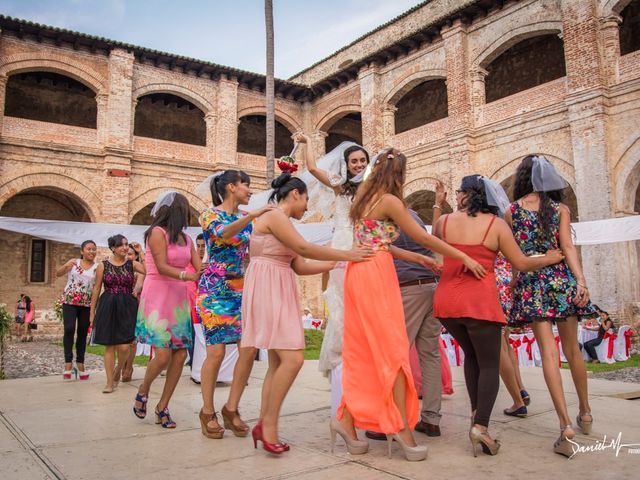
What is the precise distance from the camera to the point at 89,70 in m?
18.0

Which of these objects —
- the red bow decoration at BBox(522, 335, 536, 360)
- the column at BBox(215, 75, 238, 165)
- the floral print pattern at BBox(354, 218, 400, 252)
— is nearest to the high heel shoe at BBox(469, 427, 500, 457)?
the floral print pattern at BBox(354, 218, 400, 252)

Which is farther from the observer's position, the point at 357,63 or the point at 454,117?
the point at 357,63

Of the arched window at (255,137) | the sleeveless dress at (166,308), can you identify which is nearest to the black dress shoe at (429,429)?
the sleeveless dress at (166,308)

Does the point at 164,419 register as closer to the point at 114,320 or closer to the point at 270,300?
the point at 270,300

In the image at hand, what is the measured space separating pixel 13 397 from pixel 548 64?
18280 millimetres

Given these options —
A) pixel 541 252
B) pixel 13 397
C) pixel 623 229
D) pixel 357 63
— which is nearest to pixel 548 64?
pixel 357 63

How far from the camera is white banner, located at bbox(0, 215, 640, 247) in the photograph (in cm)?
1012

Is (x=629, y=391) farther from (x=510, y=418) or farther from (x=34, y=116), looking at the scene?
(x=34, y=116)

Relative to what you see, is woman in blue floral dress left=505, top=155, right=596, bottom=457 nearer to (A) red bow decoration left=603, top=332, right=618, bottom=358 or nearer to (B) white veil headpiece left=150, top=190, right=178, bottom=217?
(B) white veil headpiece left=150, top=190, right=178, bottom=217

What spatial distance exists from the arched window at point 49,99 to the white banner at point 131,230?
1202cm

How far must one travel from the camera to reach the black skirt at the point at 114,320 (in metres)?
6.00

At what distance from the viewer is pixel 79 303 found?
6.75 meters

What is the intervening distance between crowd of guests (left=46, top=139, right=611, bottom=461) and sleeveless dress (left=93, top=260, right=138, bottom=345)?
6.87 ft

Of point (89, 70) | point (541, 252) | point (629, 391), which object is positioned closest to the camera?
point (541, 252)
